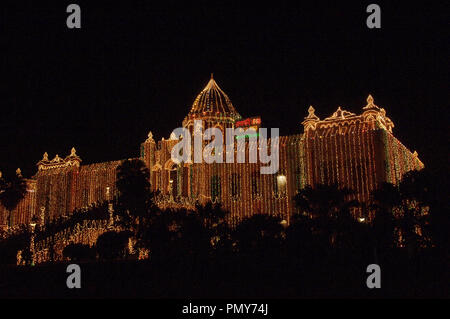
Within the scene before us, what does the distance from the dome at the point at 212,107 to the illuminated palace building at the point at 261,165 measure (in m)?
0.10

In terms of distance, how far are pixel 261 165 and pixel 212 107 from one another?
9242 mm

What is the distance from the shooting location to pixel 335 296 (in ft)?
64.2

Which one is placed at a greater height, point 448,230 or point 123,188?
point 123,188

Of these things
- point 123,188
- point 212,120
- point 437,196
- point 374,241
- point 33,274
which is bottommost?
point 33,274

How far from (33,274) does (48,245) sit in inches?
585

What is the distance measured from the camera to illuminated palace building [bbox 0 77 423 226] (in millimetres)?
41938

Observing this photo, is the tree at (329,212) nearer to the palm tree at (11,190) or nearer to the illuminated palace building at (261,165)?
the illuminated palace building at (261,165)

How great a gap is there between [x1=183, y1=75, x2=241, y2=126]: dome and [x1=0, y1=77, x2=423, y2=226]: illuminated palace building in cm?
10

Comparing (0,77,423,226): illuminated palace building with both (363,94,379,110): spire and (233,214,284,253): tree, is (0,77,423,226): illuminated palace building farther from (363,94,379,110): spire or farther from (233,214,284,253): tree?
(233,214,284,253): tree

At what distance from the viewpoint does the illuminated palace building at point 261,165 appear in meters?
41.9

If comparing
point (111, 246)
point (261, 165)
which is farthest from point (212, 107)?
point (111, 246)

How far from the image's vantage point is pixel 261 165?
46.7 metres
